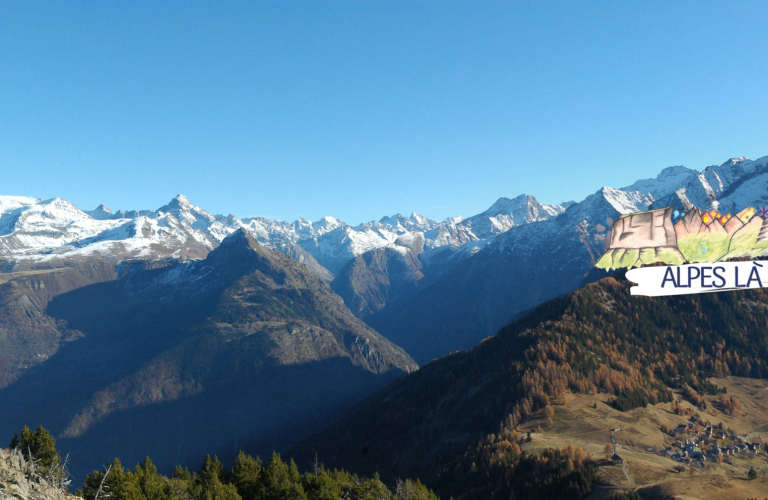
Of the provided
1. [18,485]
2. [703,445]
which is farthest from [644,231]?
[703,445]

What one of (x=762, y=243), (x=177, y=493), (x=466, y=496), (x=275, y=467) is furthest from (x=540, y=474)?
(x=177, y=493)

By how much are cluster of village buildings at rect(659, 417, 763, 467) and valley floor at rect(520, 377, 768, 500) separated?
2679 mm

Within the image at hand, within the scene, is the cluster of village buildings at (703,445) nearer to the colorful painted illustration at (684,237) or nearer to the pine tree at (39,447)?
the colorful painted illustration at (684,237)

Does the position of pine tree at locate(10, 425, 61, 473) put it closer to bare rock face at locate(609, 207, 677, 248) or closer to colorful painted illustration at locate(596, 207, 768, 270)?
colorful painted illustration at locate(596, 207, 768, 270)

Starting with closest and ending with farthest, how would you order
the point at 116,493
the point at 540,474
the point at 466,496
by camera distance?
the point at 116,493, the point at 540,474, the point at 466,496

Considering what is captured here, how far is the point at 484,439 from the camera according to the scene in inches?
7717

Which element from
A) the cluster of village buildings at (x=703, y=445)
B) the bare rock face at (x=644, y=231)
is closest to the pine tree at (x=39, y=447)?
the bare rock face at (x=644, y=231)

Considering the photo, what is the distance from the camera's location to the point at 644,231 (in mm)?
94562

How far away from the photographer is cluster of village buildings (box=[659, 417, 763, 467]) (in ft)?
489

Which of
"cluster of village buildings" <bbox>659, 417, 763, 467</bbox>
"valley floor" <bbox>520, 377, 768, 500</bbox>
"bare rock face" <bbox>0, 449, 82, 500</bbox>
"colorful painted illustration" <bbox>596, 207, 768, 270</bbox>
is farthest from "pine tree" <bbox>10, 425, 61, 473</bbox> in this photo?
"cluster of village buildings" <bbox>659, 417, 763, 467</bbox>

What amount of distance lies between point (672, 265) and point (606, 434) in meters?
110

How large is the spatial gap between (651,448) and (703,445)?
1899 centimetres

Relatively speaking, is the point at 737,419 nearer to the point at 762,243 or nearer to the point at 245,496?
the point at 762,243

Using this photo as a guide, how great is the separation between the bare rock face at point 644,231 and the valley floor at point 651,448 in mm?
65113
